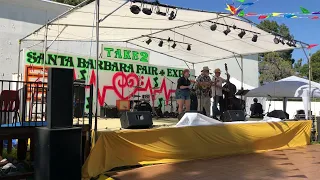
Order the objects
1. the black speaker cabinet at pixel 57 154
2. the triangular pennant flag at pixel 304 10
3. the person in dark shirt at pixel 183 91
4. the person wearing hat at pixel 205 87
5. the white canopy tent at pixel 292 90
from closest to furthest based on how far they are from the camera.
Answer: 1. the black speaker cabinet at pixel 57 154
2. the triangular pennant flag at pixel 304 10
3. the person in dark shirt at pixel 183 91
4. the person wearing hat at pixel 205 87
5. the white canopy tent at pixel 292 90

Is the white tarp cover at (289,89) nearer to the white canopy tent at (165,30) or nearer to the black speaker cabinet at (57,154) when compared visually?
the white canopy tent at (165,30)

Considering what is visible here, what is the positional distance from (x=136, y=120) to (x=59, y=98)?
5.64 ft

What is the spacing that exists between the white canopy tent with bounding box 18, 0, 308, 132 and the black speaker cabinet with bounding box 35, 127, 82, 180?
8.65 feet

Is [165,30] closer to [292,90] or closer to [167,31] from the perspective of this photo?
[167,31]

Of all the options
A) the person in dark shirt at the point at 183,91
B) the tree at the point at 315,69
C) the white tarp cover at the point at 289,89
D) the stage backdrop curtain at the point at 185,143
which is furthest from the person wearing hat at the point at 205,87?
the tree at the point at 315,69

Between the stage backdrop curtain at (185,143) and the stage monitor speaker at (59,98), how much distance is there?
3.24 feet

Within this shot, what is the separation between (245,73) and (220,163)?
13.6 m

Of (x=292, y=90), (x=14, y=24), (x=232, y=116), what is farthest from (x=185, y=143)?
(x=14, y=24)

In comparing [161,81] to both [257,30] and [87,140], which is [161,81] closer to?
[257,30]

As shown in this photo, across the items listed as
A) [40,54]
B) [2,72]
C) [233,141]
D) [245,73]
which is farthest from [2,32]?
[245,73]

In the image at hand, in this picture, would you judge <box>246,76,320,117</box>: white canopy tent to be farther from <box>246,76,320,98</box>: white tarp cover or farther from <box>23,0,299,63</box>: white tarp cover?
<box>23,0,299,63</box>: white tarp cover

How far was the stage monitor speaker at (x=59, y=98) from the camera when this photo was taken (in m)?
4.07

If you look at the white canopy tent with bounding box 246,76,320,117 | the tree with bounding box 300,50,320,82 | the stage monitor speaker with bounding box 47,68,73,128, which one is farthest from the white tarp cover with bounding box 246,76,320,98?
the tree with bounding box 300,50,320,82

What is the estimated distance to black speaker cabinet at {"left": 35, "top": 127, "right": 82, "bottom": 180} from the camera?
155 inches
